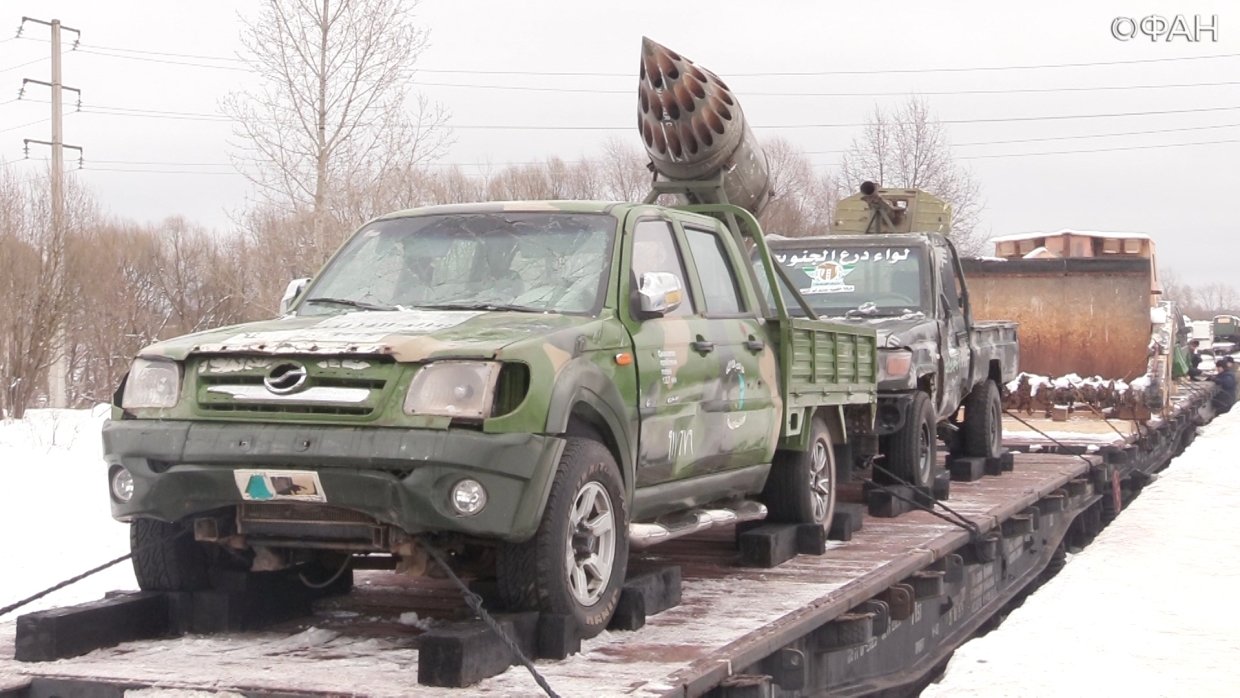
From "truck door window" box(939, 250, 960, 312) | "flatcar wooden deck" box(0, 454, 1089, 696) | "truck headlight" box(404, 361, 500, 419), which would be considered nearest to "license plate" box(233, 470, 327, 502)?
"truck headlight" box(404, 361, 500, 419)

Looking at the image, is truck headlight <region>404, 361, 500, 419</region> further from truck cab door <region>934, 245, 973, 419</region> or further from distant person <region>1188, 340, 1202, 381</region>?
distant person <region>1188, 340, 1202, 381</region>

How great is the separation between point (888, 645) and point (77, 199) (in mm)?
23464

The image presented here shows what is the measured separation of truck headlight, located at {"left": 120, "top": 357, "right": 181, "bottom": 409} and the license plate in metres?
0.44

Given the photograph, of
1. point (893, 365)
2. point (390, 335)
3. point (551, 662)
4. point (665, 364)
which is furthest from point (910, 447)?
point (390, 335)

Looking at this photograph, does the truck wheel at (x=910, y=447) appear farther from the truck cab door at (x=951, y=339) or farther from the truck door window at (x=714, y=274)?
the truck door window at (x=714, y=274)

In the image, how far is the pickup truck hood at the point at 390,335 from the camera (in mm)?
4980

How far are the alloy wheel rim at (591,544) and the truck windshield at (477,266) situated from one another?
0.80 metres

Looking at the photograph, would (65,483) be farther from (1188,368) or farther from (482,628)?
(1188,368)

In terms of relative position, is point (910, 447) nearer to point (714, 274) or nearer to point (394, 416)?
point (714, 274)

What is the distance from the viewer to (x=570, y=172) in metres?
45.0

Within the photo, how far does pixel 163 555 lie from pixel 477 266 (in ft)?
5.44

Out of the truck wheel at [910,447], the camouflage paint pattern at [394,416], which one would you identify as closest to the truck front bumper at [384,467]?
the camouflage paint pattern at [394,416]

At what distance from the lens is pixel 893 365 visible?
1028 cm

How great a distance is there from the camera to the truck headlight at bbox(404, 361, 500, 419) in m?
4.90
